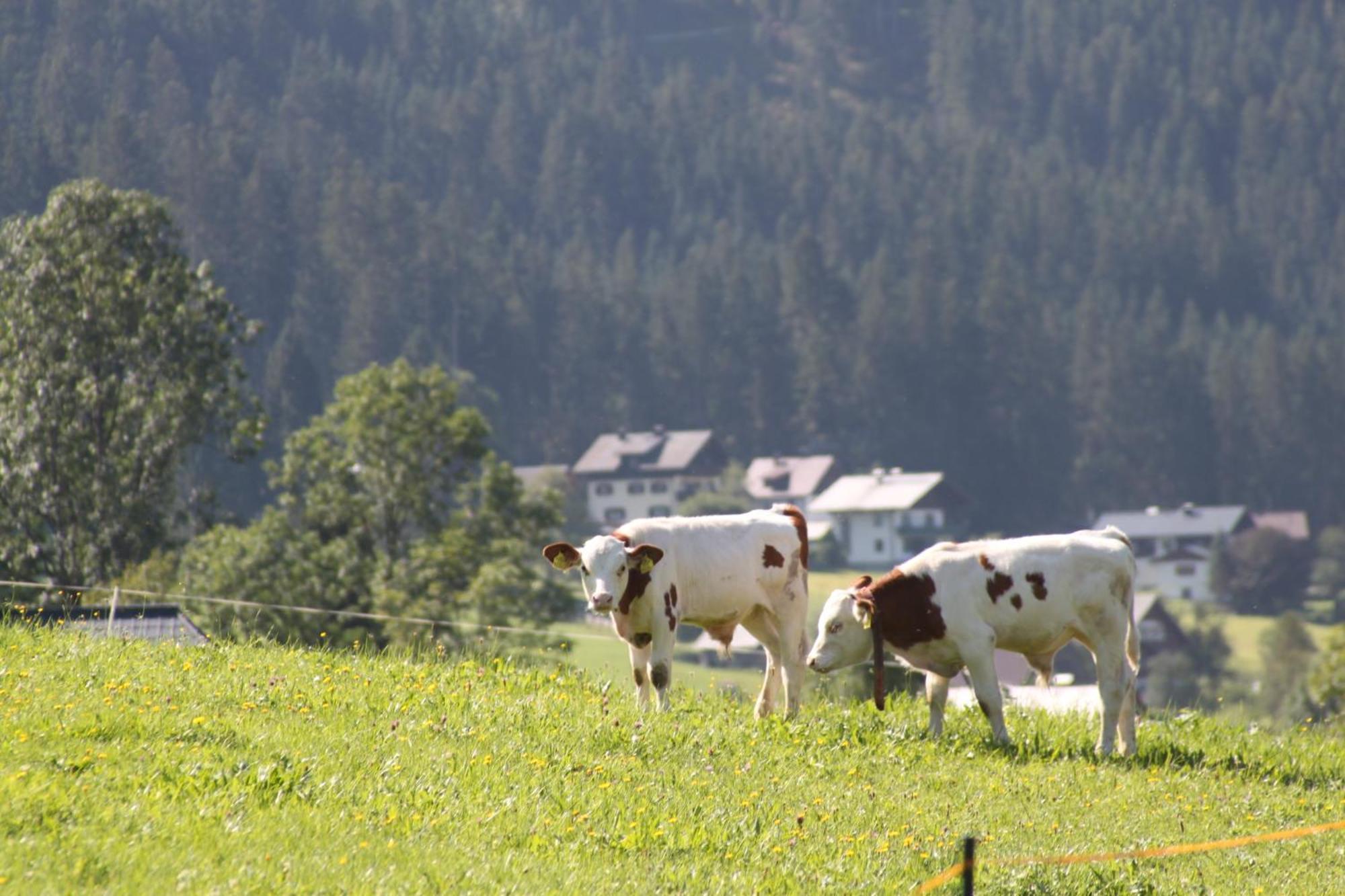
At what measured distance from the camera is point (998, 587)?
52.4 ft

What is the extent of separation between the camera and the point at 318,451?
55688 mm

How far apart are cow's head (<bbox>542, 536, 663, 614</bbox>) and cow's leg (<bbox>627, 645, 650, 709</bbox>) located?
478 mm

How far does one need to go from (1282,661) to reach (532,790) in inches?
4197

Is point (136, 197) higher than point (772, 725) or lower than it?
higher

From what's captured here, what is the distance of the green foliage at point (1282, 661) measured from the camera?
10544cm

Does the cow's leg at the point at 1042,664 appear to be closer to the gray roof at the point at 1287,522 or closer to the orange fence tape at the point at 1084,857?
the orange fence tape at the point at 1084,857

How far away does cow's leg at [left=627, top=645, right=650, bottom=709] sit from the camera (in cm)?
1569

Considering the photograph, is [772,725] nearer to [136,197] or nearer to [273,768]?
[273,768]

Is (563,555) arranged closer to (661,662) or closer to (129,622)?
(661,662)

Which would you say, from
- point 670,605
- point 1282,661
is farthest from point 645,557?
point 1282,661

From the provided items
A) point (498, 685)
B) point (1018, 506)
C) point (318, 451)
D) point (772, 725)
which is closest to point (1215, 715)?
point (772, 725)

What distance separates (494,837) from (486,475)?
4295 cm

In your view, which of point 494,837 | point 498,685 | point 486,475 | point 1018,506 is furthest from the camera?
point 1018,506

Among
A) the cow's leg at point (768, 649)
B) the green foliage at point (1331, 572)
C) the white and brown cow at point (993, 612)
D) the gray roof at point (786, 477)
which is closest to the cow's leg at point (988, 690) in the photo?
the white and brown cow at point (993, 612)
